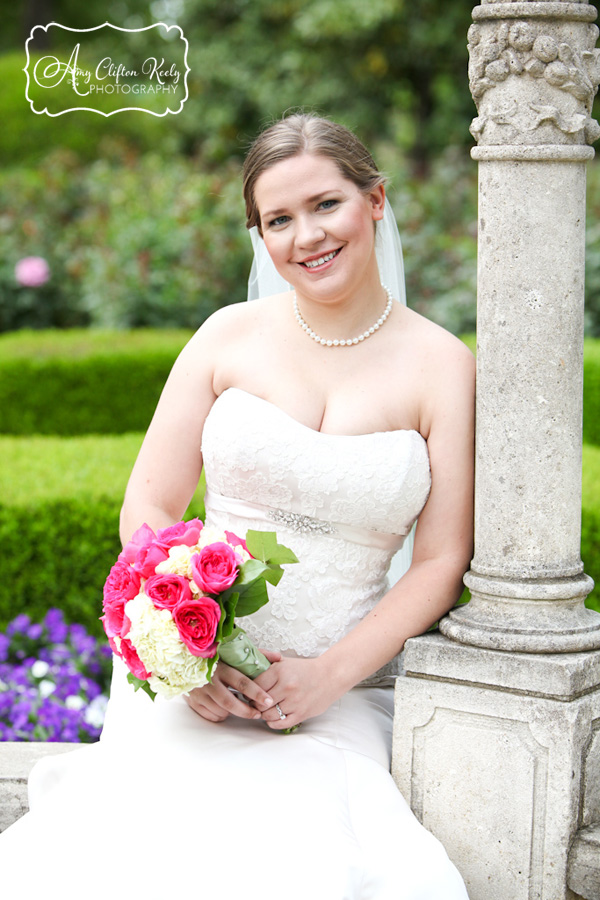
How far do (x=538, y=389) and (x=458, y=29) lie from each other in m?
12.9

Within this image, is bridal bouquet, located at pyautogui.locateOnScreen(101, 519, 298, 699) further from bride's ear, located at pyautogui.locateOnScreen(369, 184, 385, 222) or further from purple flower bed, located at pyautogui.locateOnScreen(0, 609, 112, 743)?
purple flower bed, located at pyautogui.locateOnScreen(0, 609, 112, 743)

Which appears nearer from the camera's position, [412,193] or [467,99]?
[412,193]

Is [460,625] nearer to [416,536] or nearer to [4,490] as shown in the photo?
[416,536]

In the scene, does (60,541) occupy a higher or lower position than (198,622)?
lower

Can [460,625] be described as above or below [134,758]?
above

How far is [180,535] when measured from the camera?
2.45 metres

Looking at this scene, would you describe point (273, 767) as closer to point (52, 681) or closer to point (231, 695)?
point (231, 695)

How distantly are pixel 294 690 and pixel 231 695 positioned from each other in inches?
6.1

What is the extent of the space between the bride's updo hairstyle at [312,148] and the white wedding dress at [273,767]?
0.63m

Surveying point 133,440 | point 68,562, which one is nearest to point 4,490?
point 68,562

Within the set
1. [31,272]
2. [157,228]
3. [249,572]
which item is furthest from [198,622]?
[31,272]

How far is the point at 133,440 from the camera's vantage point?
590 centimetres

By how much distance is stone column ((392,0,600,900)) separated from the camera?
8.04 ft

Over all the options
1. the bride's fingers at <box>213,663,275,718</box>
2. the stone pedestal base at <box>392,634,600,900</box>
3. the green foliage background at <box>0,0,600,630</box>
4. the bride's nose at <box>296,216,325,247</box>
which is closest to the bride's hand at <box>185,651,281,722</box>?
the bride's fingers at <box>213,663,275,718</box>
